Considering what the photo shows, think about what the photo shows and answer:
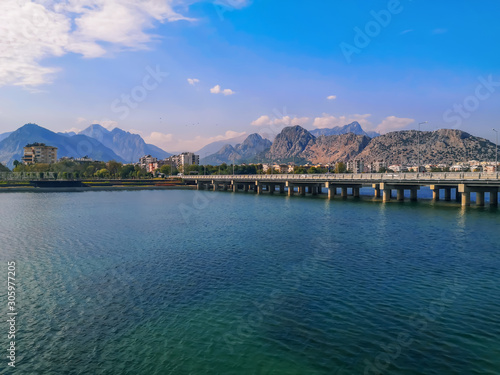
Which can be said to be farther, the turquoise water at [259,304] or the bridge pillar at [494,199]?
the bridge pillar at [494,199]

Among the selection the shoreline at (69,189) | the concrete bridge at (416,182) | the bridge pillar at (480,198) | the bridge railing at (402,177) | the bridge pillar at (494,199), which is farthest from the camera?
the shoreline at (69,189)

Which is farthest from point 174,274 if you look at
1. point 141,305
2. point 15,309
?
point 15,309

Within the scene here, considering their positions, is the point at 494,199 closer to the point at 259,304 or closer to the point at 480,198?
the point at 480,198

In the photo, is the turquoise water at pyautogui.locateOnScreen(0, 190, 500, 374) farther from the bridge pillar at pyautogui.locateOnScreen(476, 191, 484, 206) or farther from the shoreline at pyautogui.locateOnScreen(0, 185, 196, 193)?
the shoreline at pyautogui.locateOnScreen(0, 185, 196, 193)

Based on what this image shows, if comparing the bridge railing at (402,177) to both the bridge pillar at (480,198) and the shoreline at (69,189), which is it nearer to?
the bridge pillar at (480,198)

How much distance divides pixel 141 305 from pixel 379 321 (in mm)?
14823

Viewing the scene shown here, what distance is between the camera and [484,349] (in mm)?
15906

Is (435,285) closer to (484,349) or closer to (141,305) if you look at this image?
(484,349)

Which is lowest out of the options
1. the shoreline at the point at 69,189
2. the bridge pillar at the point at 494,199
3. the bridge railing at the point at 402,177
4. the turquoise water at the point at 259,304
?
the turquoise water at the point at 259,304

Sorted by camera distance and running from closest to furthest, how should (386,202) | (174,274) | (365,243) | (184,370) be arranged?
(184,370) → (174,274) → (365,243) → (386,202)

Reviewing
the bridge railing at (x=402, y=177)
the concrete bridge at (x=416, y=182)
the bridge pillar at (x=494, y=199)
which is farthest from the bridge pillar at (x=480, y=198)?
the bridge railing at (x=402, y=177)

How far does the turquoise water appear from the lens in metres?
15.4

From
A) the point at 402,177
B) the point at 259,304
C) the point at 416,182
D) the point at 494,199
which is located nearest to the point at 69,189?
the point at 402,177

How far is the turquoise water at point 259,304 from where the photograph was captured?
50.5 ft
